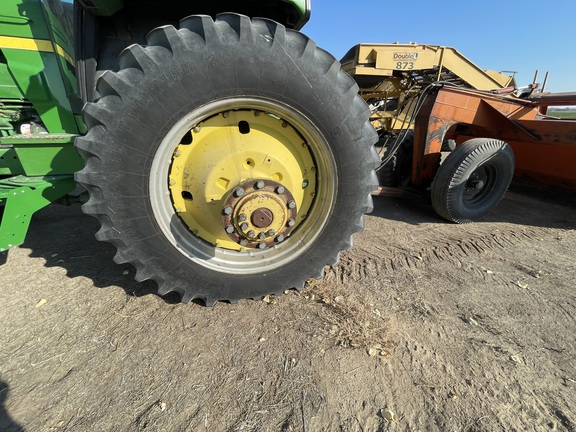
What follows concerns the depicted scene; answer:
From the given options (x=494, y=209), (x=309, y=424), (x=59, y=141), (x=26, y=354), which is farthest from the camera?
(x=494, y=209)

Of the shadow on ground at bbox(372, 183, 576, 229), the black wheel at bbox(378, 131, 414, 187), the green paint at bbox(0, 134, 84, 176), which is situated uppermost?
the green paint at bbox(0, 134, 84, 176)

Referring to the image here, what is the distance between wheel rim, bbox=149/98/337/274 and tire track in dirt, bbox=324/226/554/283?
0.65m

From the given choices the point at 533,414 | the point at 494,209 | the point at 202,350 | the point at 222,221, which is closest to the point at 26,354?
the point at 202,350

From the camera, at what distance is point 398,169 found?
4.32 meters

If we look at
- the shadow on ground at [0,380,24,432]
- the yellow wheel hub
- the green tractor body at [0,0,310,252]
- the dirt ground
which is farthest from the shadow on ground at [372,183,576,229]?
the shadow on ground at [0,380,24,432]

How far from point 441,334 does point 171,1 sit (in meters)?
2.67

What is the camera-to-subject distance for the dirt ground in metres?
1.31

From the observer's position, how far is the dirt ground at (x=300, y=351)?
131cm

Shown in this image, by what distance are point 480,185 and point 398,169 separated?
1.04 m

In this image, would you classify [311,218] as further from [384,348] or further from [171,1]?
[171,1]

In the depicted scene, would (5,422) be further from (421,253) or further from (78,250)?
(421,253)

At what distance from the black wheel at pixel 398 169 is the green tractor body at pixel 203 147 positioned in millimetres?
2509

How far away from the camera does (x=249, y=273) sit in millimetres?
1885

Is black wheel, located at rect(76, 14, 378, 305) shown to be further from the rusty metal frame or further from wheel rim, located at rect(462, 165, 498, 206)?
wheel rim, located at rect(462, 165, 498, 206)
